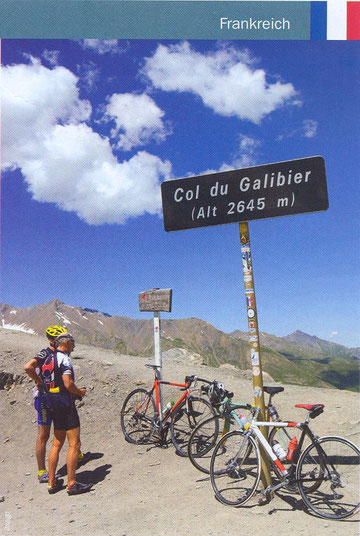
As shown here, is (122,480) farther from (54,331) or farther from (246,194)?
(246,194)

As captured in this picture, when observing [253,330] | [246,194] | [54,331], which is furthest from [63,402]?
[246,194]

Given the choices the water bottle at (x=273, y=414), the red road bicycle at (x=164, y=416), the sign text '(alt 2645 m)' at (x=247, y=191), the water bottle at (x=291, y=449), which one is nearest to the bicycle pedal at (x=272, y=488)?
the water bottle at (x=291, y=449)

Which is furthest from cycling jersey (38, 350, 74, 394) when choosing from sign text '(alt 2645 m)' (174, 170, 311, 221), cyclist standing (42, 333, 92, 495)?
sign text '(alt 2645 m)' (174, 170, 311, 221)

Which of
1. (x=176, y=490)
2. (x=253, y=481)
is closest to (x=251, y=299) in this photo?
(x=253, y=481)

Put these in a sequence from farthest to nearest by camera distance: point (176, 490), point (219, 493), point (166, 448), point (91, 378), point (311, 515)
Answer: point (91, 378)
point (166, 448)
point (176, 490)
point (219, 493)
point (311, 515)

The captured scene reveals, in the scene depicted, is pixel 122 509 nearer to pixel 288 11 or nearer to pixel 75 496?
pixel 75 496

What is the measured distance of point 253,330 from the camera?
5.50 metres

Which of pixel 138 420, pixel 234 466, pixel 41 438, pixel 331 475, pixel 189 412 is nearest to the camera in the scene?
pixel 331 475

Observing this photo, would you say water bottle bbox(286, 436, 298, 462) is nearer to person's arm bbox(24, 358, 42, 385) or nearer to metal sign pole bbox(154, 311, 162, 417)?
metal sign pole bbox(154, 311, 162, 417)

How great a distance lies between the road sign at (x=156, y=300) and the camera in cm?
859

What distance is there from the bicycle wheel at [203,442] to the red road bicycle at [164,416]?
0.86 feet

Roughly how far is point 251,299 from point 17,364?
9.49 meters

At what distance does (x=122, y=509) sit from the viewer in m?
5.47

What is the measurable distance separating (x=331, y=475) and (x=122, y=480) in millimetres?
3530
